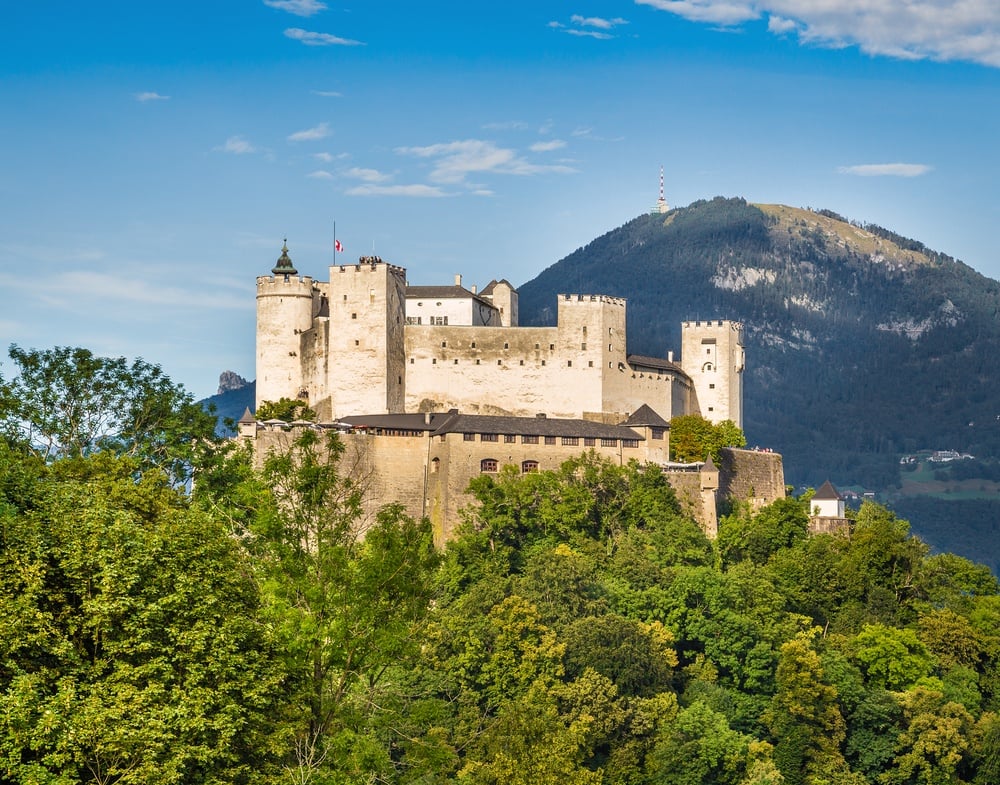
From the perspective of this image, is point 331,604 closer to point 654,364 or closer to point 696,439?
point 696,439

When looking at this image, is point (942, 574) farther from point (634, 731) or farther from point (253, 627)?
point (253, 627)

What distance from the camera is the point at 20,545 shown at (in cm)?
2958

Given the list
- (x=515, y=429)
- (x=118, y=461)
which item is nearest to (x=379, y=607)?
(x=118, y=461)

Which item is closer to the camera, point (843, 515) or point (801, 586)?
point (801, 586)

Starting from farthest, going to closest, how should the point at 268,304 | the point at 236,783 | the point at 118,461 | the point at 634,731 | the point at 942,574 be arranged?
the point at 268,304
the point at 942,574
the point at 634,731
the point at 118,461
the point at 236,783

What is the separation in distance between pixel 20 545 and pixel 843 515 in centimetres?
6196

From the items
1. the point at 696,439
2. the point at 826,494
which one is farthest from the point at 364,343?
the point at 826,494

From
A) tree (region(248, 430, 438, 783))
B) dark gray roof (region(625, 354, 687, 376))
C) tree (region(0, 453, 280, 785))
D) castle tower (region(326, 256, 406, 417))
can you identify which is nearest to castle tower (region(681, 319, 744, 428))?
dark gray roof (region(625, 354, 687, 376))

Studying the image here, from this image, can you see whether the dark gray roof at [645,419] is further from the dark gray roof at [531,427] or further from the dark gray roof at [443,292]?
the dark gray roof at [443,292]

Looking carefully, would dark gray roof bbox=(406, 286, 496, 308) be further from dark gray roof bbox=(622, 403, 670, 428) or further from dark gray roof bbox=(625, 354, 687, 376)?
dark gray roof bbox=(622, 403, 670, 428)

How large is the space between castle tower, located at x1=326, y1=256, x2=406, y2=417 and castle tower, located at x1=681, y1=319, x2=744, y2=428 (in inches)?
785

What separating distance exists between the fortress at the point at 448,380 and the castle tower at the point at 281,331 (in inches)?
2.1

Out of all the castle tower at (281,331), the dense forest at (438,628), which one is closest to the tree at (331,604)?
the dense forest at (438,628)

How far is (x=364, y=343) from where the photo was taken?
8169 cm
